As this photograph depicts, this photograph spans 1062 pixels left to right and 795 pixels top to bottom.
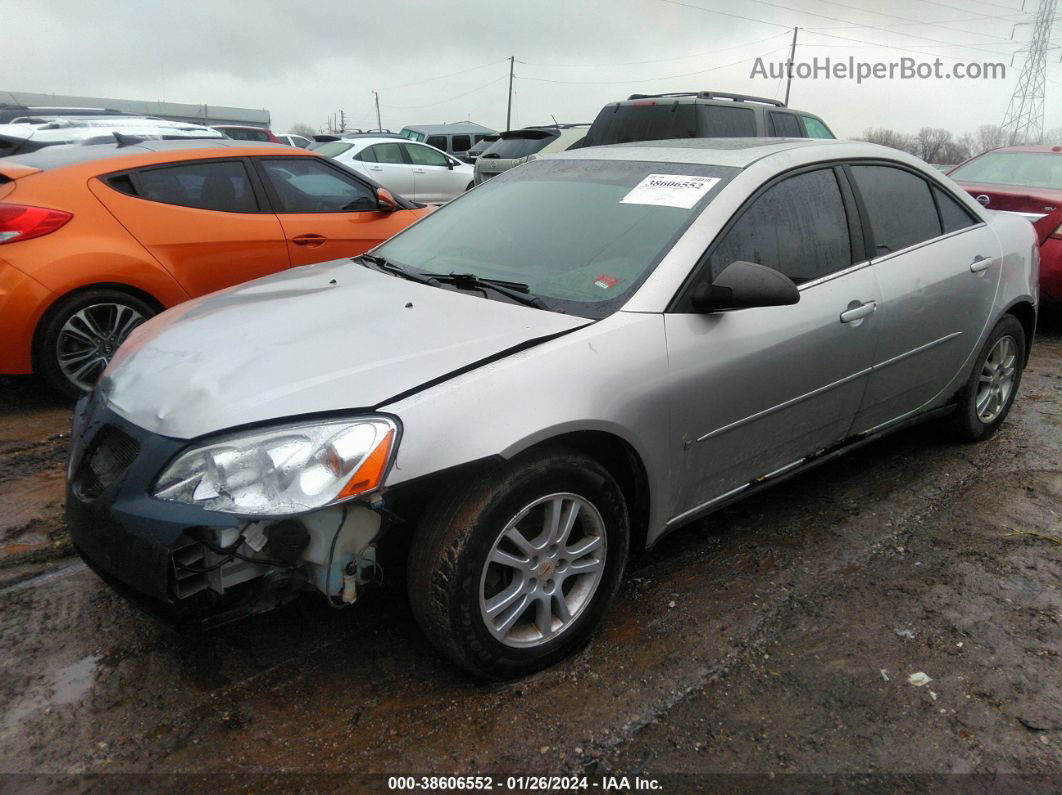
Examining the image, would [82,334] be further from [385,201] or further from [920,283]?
[920,283]

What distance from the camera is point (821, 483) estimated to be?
382 cm

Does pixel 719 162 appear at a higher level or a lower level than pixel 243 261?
higher

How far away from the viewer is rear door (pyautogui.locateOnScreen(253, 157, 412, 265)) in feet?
17.3

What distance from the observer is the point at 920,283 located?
3447mm

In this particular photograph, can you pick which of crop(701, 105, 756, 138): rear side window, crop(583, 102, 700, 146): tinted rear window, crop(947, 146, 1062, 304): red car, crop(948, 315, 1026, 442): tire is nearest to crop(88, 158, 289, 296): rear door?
crop(948, 315, 1026, 442): tire

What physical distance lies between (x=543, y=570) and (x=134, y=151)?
165 inches

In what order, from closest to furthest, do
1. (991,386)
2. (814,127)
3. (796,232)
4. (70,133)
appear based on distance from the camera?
(796,232) → (991,386) → (814,127) → (70,133)

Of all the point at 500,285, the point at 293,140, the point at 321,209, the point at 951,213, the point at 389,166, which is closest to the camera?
the point at 500,285

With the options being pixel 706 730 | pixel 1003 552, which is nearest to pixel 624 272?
pixel 706 730

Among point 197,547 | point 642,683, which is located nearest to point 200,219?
point 197,547

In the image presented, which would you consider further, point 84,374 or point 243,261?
Answer: point 243,261

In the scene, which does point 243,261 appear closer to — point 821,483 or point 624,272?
point 624,272

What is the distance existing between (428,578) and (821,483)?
93.2 inches

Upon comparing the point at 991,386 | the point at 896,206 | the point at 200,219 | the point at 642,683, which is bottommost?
the point at 642,683
